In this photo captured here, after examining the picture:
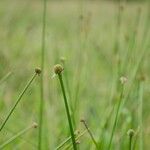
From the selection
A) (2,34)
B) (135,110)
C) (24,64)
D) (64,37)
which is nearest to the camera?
(135,110)

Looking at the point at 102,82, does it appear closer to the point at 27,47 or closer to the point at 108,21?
the point at 27,47

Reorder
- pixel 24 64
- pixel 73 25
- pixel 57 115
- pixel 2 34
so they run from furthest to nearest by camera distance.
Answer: pixel 73 25
pixel 2 34
pixel 24 64
pixel 57 115

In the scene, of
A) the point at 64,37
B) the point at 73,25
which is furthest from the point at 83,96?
the point at 73,25

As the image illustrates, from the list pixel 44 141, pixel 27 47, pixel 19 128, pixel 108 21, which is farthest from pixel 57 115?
pixel 108 21

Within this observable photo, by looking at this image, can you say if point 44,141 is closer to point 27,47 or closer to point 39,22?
point 27,47

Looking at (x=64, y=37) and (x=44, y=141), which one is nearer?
(x=44, y=141)

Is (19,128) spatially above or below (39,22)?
above
